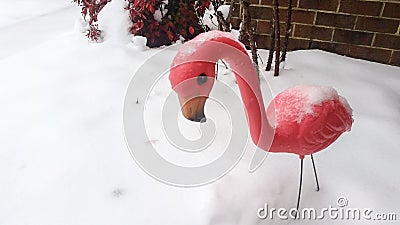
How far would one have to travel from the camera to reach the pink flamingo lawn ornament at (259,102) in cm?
85

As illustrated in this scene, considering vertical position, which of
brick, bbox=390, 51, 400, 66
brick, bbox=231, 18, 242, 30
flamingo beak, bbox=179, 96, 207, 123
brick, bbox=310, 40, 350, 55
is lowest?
brick, bbox=390, 51, 400, 66

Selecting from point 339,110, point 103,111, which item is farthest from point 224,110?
point 339,110

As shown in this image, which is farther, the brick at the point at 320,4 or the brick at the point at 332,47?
the brick at the point at 332,47

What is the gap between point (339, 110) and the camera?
37.3 inches

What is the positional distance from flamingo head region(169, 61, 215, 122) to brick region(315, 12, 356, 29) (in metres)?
1.37

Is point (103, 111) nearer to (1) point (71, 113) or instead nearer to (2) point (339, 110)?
(1) point (71, 113)

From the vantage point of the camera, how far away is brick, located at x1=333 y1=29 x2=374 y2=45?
2006 mm

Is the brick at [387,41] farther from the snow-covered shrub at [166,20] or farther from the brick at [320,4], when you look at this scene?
the snow-covered shrub at [166,20]

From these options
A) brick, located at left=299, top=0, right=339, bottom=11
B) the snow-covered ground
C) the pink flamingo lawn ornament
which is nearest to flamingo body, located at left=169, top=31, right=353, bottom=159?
the pink flamingo lawn ornament

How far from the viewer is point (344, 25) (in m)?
Answer: 2.00

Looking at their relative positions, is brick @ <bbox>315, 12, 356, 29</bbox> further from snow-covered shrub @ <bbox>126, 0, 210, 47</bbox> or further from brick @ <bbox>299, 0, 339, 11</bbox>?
snow-covered shrub @ <bbox>126, 0, 210, 47</bbox>

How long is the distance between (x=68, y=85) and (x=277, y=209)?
1136 millimetres

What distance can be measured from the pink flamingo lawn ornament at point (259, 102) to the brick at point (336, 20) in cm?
117

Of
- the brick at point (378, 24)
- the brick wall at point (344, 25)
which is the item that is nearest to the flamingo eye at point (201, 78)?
the brick wall at point (344, 25)
